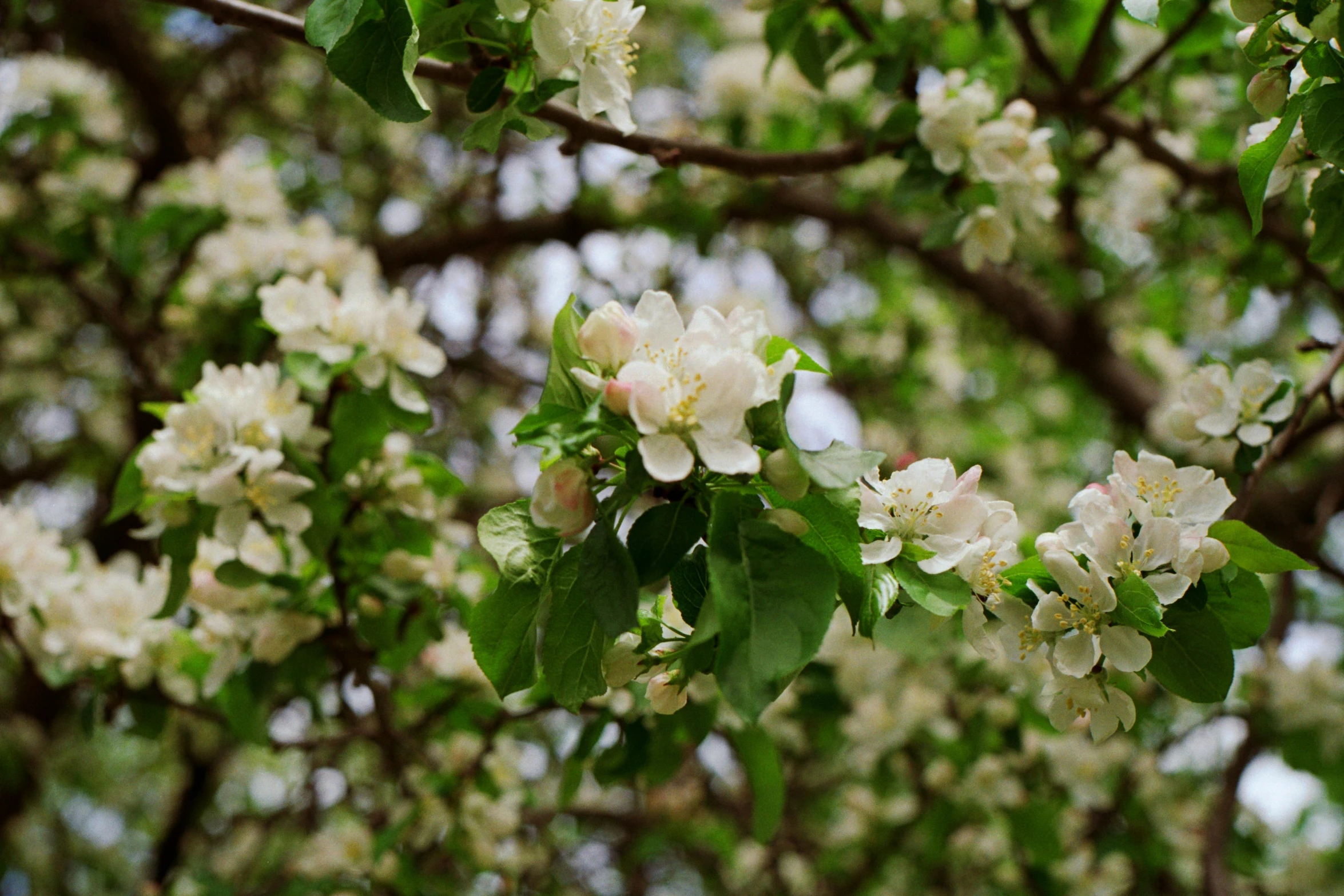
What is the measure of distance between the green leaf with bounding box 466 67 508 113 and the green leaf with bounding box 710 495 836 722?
2.16 feet

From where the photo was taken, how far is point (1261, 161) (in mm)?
1278

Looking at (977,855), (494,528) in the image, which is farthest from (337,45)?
(977,855)

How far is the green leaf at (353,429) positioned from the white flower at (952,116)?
42.5 inches

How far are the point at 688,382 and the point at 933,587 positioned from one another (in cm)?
34

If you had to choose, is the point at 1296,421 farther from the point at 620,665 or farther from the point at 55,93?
the point at 55,93

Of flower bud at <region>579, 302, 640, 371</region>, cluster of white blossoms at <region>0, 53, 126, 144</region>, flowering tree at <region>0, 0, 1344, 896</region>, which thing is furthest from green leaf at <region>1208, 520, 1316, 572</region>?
cluster of white blossoms at <region>0, 53, 126, 144</region>

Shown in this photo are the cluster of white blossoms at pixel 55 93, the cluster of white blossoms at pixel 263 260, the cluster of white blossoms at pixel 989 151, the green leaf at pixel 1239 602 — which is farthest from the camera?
the cluster of white blossoms at pixel 55 93

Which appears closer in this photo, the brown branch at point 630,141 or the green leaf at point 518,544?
the green leaf at point 518,544

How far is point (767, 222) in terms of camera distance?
13.1 feet

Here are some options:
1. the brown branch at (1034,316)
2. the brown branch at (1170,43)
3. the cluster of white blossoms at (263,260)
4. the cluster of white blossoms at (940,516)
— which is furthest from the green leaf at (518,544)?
the brown branch at (1034,316)

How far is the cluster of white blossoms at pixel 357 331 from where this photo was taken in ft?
6.03

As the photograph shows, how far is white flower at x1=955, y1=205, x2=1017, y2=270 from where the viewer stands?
198 centimetres

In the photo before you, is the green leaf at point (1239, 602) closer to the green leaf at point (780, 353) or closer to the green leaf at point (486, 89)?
the green leaf at point (780, 353)

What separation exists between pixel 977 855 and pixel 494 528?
8.46ft
